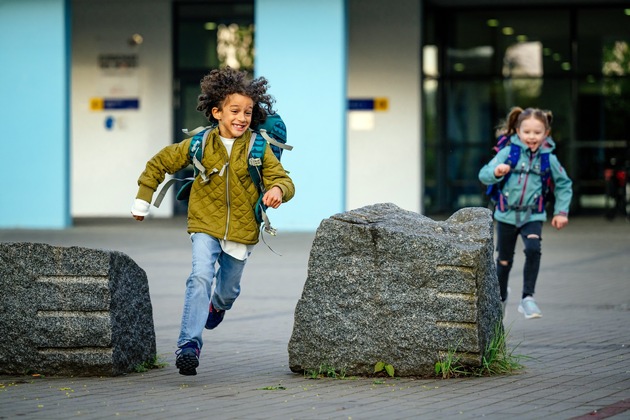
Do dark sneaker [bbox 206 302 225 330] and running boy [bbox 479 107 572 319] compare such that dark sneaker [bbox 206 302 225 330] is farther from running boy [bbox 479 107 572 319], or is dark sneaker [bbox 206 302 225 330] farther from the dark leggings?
the dark leggings

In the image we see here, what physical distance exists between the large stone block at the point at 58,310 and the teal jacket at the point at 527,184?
361 cm

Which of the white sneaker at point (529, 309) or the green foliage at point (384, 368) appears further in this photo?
the white sneaker at point (529, 309)

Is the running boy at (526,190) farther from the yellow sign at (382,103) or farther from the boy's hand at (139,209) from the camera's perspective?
the yellow sign at (382,103)

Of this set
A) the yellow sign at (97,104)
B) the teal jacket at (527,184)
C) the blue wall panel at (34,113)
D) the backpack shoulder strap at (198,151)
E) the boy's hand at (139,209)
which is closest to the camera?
the boy's hand at (139,209)

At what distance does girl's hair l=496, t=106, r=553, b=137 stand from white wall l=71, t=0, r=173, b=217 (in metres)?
16.7

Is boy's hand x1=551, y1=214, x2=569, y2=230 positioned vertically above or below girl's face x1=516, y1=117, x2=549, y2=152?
below

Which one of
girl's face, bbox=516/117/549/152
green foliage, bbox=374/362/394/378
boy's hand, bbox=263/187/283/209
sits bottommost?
green foliage, bbox=374/362/394/378

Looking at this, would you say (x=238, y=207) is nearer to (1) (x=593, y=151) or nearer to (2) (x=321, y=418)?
(2) (x=321, y=418)

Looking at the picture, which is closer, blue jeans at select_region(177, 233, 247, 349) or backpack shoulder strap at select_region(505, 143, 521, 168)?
blue jeans at select_region(177, 233, 247, 349)

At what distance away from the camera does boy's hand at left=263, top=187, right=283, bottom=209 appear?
696cm

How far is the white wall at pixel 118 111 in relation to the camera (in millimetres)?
25828

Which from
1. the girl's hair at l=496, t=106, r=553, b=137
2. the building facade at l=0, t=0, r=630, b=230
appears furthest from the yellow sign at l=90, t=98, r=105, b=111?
the girl's hair at l=496, t=106, r=553, b=137

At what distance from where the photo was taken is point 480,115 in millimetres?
27203

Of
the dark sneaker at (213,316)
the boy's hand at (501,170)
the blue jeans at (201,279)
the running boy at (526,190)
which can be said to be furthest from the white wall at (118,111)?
the blue jeans at (201,279)
